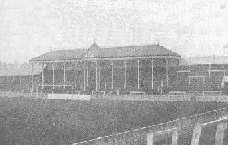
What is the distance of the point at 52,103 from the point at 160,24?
34151 millimetres

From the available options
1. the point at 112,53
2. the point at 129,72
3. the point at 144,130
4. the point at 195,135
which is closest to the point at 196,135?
the point at 195,135

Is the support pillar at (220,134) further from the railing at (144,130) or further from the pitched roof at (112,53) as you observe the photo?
the pitched roof at (112,53)

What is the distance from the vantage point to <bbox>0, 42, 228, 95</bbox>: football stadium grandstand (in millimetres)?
40406

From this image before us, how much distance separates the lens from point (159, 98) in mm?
32000

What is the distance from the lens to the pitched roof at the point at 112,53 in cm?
4150

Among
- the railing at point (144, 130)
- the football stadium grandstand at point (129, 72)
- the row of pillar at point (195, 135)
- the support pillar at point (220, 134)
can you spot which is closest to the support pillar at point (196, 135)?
the row of pillar at point (195, 135)

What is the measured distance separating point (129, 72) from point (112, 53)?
3.03m

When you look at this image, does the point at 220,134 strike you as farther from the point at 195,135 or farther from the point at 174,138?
the point at 174,138

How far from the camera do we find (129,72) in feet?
145

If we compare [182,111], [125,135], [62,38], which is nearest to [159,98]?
[182,111]

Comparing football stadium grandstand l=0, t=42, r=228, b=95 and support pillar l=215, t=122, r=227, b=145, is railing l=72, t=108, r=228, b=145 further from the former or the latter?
football stadium grandstand l=0, t=42, r=228, b=95

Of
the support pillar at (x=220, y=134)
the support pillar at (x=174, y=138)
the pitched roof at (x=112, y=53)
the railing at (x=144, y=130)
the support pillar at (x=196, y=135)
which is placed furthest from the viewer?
the pitched roof at (x=112, y=53)

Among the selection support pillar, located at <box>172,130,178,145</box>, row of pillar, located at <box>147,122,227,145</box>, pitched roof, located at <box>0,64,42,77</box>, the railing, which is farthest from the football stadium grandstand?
support pillar, located at <box>172,130,178,145</box>

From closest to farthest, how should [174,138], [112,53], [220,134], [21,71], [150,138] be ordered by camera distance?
[150,138]
[174,138]
[220,134]
[112,53]
[21,71]
